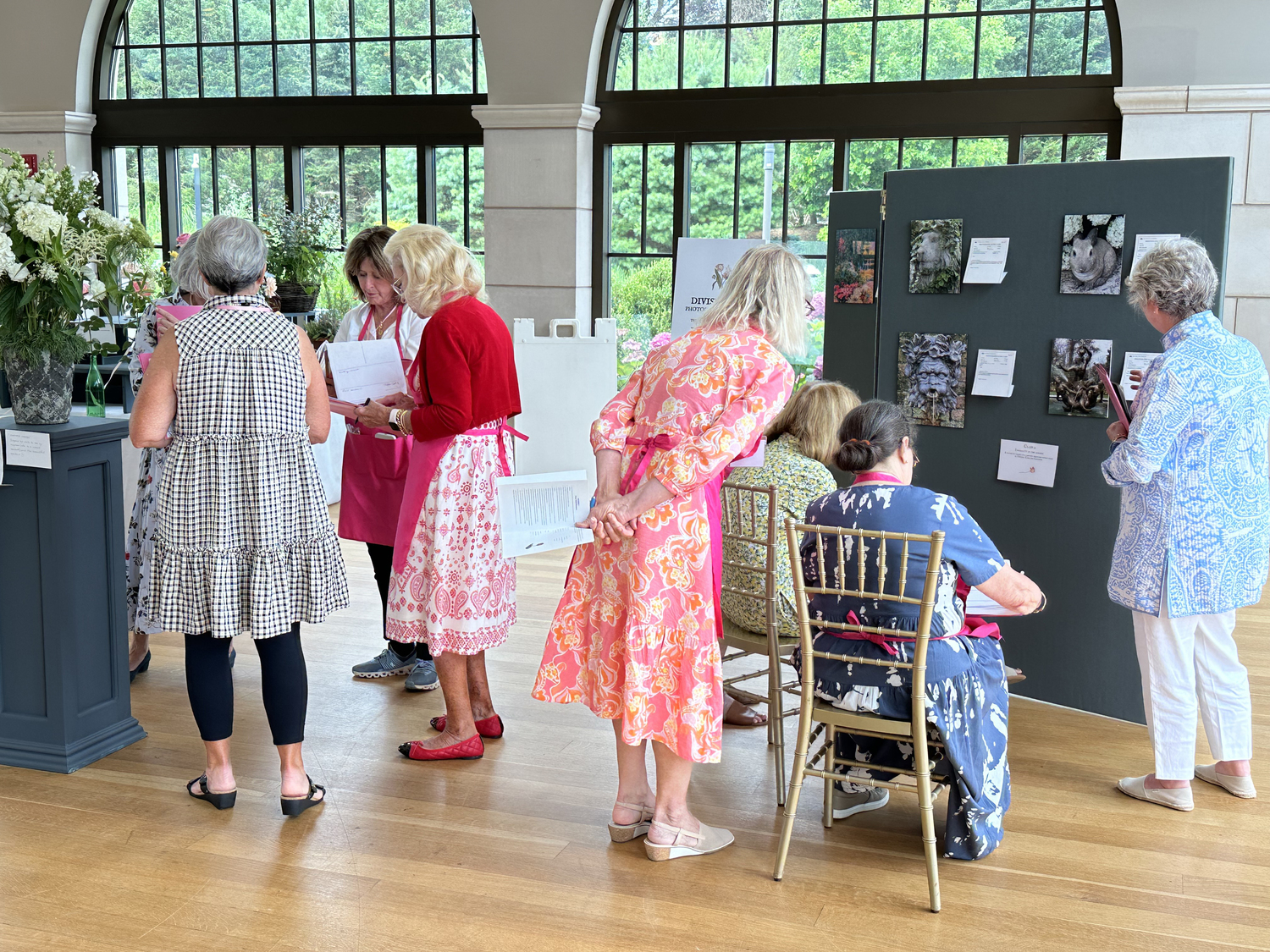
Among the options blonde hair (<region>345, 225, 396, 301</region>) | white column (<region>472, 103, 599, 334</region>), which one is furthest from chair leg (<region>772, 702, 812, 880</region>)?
white column (<region>472, 103, 599, 334</region>)

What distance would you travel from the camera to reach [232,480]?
2982mm

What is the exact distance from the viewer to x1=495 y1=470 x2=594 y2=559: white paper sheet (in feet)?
10.6

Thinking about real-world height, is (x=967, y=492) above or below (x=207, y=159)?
below

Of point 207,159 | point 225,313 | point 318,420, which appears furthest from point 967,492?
point 207,159

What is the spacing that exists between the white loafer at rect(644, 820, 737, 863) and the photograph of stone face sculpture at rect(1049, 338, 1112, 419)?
200 cm

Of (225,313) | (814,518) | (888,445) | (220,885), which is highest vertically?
(225,313)

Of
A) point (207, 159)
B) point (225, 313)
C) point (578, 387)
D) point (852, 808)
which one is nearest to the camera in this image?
point (225, 313)

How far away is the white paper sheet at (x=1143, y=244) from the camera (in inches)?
147

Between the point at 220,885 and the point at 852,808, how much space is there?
1716 millimetres

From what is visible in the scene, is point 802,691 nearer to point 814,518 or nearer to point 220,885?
point 814,518

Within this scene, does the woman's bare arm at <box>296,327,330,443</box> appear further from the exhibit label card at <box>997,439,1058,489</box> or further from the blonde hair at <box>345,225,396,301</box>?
the exhibit label card at <box>997,439,1058,489</box>

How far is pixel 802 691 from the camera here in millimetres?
2826

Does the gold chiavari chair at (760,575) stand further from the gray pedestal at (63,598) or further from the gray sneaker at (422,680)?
the gray pedestal at (63,598)

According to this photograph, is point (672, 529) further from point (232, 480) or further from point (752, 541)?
point (232, 480)
